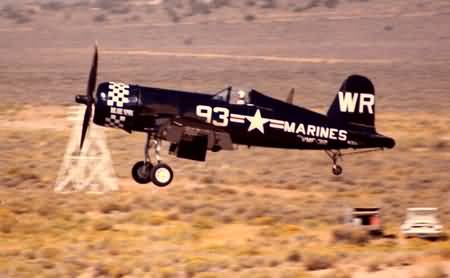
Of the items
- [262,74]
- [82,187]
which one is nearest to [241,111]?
[82,187]

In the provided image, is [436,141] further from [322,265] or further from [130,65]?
[130,65]

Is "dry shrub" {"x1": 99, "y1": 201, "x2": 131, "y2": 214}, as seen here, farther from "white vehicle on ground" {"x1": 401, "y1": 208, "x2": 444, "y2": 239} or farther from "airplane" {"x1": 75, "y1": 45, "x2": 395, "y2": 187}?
"white vehicle on ground" {"x1": 401, "y1": 208, "x2": 444, "y2": 239}

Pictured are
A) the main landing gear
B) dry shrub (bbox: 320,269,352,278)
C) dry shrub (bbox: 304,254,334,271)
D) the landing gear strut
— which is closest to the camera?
dry shrub (bbox: 320,269,352,278)

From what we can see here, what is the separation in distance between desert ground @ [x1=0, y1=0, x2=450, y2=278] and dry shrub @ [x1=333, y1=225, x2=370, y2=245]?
2 centimetres

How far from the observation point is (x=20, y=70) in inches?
2820

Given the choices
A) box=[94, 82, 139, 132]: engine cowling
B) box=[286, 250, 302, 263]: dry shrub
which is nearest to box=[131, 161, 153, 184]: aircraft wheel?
box=[94, 82, 139, 132]: engine cowling

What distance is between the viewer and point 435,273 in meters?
18.4

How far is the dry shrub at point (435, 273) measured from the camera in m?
18.3

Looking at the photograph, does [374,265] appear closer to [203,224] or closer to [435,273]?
[435,273]

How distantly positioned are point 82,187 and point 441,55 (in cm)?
4926

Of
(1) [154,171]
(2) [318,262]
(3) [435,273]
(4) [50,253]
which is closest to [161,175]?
(1) [154,171]

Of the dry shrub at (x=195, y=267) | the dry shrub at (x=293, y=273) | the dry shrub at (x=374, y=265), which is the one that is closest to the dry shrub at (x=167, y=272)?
the dry shrub at (x=195, y=267)

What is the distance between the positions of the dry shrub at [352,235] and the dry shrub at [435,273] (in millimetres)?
4561

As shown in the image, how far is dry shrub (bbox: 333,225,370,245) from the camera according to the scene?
76.0 ft
